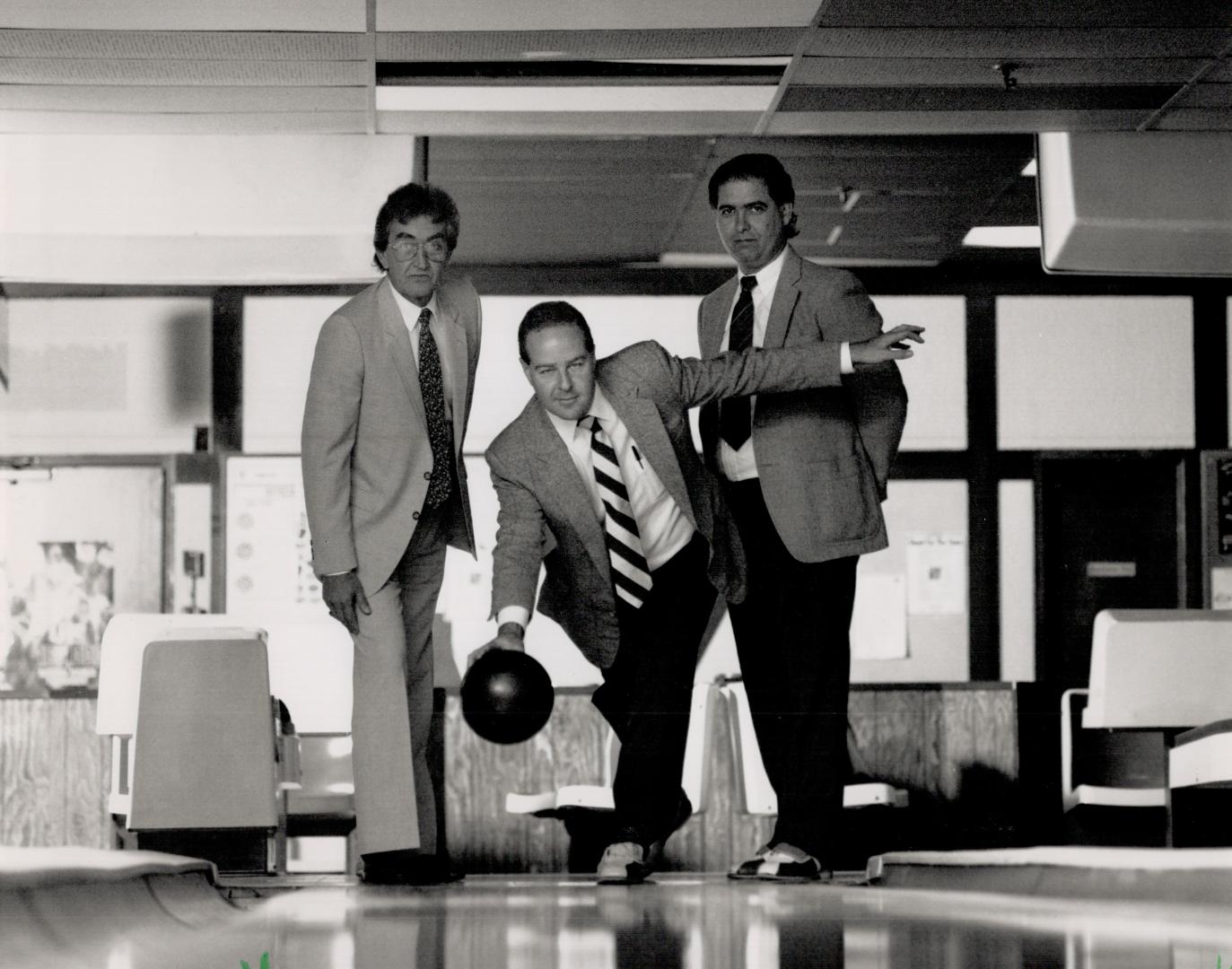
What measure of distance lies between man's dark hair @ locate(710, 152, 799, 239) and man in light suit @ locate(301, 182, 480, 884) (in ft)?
2.93

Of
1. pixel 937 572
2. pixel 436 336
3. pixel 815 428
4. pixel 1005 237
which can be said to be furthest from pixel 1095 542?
pixel 436 336

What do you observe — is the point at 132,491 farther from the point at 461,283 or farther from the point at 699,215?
the point at 699,215

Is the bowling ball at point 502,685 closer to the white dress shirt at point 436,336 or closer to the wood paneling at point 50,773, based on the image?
the white dress shirt at point 436,336

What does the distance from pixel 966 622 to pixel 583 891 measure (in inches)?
109

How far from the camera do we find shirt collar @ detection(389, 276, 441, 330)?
498 cm

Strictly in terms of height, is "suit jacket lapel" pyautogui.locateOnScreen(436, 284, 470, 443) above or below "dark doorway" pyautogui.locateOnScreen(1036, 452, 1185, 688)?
above

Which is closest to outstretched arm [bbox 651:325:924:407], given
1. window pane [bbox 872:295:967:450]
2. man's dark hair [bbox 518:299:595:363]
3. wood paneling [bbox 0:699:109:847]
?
man's dark hair [bbox 518:299:595:363]

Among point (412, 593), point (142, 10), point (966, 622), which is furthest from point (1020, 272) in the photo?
point (142, 10)

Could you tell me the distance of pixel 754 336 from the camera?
4.82 m

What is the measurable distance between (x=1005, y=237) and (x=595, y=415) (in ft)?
7.17

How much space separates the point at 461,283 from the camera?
5.17m

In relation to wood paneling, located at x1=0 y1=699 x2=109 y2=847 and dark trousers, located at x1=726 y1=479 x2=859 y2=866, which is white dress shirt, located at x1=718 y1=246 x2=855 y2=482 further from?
wood paneling, located at x1=0 y1=699 x2=109 y2=847

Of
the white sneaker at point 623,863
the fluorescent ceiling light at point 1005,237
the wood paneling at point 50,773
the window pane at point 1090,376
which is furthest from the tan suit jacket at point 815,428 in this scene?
the wood paneling at point 50,773

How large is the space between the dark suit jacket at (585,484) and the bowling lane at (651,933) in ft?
3.27
